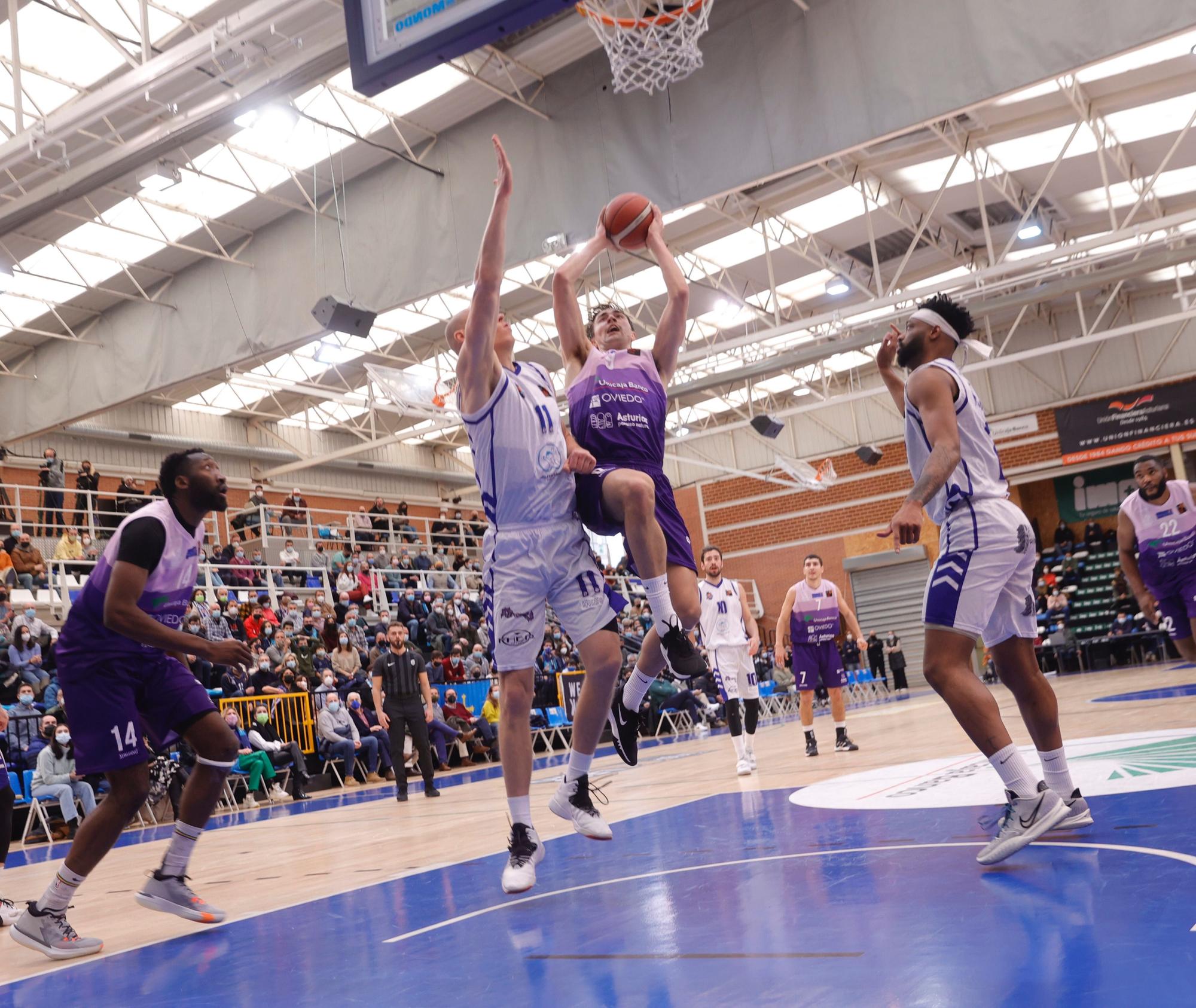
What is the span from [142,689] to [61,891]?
787 mm

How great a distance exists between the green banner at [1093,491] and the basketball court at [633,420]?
101 mm

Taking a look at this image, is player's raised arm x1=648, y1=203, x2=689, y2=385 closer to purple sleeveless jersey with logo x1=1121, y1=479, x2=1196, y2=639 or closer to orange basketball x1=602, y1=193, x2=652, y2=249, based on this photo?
orange basketball x1=602, y1=193, x2=652, y2=249

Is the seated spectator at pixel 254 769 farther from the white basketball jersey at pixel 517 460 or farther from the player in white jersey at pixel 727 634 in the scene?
the white basketball jersey at pixel 517 460

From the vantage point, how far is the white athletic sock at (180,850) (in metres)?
4.44

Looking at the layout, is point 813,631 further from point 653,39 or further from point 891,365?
point 653,39

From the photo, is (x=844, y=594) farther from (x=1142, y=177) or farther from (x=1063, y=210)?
(x=1142, y=177)

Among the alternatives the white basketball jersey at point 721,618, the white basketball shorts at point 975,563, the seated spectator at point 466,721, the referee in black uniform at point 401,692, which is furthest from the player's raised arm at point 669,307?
the seated spectator at point 466,721

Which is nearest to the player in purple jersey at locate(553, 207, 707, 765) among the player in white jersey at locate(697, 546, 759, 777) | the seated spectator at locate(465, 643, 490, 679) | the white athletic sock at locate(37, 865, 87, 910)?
the white athletic sock at locate(37, 865, 87, 910)

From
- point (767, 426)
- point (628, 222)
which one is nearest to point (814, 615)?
point (628, 222)

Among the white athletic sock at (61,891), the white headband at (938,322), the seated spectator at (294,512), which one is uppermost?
the seated spectator at (294,512)

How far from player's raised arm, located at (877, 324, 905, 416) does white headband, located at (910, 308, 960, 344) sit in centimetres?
11

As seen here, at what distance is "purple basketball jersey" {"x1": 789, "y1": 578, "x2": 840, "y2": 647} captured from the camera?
10.1 metres

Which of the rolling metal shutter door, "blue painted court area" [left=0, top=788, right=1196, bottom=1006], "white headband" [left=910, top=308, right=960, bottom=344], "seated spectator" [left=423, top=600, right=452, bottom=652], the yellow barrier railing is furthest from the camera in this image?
the rolling metal shutter door

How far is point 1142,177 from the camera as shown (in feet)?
69.8
